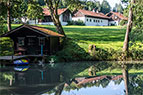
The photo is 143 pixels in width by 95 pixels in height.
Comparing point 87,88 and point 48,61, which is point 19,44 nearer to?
point 48,61

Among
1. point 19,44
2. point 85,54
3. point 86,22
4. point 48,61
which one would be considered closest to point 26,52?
point 19,44

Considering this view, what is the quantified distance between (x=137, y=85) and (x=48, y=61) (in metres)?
14.4

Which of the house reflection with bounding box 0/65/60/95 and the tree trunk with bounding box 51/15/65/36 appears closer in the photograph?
the house reflection with bounding box 0/65/60/95

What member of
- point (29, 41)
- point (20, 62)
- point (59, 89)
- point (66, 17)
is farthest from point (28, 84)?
point (66, 17)

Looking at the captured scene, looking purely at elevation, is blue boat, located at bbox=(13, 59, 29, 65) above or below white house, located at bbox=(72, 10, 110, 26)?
below

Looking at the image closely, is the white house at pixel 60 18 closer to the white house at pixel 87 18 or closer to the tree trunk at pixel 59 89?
the white house at pixel 87 18

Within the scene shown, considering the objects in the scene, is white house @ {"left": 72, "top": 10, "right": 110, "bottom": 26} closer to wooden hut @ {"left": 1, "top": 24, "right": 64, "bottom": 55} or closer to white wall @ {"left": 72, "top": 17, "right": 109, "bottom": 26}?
white wall @ {"left": 72, "top": 17, "right": 109, "bottom": 26}

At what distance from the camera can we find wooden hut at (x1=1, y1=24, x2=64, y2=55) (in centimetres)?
2748

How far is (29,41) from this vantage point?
2791cm

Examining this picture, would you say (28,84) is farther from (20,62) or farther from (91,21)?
(91,21)

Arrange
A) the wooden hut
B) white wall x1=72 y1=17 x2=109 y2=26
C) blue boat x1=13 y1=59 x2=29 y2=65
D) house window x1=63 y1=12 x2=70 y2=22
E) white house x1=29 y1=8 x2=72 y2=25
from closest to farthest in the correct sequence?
blue boat x1=13 y1=59 x2=29 y2=65 → the wooden hut → white house x1=29 y1=8 x2=72 y2=25 → house window x1=63 y1=12 x2=70 y2=22 → white wall x1=72 y1=17 x2=109 y2=26

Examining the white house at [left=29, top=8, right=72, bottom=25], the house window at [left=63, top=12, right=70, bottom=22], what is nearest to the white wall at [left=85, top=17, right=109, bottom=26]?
the house window at [left=63, top=12, right=70, bottom=22]

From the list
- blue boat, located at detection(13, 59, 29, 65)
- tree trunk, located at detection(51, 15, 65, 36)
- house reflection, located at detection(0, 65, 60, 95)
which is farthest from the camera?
tree trunk, located at detection(51, 15, 65, 36)

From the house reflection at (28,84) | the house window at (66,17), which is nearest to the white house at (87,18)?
the house window at (66,17)
